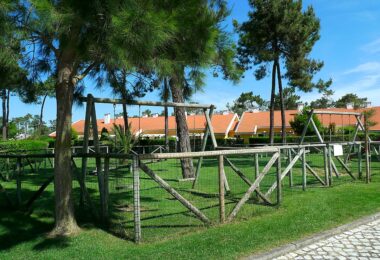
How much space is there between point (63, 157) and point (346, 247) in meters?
3.99

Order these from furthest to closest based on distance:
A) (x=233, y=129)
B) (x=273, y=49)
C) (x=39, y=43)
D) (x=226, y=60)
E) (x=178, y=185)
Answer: (x=233, y=129), (x=273, y=49), (x=178, y=185), (x=226, y=60), (x=39, y=43)

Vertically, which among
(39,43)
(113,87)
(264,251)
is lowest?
(264,251)

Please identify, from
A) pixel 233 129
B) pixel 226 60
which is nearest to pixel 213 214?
pixel 226 60

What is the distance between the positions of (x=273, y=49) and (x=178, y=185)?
51.0ft

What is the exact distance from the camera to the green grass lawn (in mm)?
5043

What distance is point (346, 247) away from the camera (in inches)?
208

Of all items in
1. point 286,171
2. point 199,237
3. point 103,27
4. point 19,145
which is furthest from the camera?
point 19,145

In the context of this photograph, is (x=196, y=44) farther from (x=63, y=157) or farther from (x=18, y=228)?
(x=18, y=228)

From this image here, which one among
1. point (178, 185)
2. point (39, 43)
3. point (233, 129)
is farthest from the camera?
point (233, 129)

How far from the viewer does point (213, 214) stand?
7.01m

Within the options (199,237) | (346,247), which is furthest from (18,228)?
(346,247)

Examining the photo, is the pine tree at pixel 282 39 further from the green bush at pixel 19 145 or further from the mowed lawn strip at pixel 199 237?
the mowed lawn strip at pixel 199 237

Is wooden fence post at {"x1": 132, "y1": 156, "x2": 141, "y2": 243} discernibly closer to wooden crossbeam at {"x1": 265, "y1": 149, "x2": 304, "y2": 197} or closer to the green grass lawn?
the green grass lawn

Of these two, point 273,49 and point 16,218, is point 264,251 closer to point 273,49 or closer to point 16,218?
point 16,218
